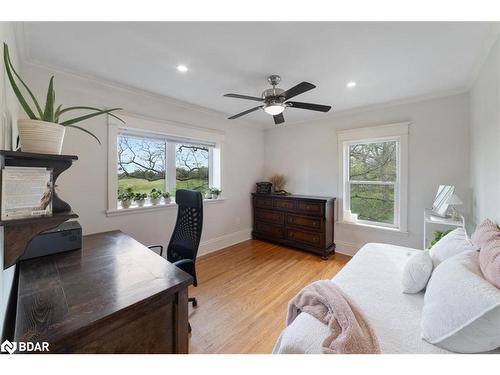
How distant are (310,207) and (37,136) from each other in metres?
3.18

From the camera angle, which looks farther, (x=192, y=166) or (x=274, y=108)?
(x=192, y=166)

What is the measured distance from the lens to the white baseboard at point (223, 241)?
3428 millimetres

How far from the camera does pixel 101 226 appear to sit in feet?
7.94

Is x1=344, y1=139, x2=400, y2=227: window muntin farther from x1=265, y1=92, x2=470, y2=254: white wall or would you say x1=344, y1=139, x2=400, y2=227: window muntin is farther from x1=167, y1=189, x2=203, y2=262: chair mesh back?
x1=167, y1=189, x2=203, y2=262: chair mesh back

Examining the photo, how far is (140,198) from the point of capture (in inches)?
108

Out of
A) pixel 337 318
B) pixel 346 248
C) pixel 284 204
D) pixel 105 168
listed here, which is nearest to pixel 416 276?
pixel 337 318

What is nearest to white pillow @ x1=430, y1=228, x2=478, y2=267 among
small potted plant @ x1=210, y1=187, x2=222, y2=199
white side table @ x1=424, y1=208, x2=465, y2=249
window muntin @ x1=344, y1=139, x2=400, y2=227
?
white side table @ x1=424, y1=208, x2=465, y2=249

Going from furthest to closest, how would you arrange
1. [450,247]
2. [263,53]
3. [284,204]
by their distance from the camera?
[284,204]
[263,53]
[450,247]

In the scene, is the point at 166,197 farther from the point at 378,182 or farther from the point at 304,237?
the point at 378,182

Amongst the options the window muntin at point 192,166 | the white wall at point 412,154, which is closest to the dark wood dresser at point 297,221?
the white wall at point 412,154

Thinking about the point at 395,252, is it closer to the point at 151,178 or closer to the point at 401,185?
the point at 401,185

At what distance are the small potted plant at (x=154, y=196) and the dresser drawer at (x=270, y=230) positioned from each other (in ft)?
6.38

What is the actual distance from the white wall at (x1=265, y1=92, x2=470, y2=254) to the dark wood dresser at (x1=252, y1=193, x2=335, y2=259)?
0.41 m

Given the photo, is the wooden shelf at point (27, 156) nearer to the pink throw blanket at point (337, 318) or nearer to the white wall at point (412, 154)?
the pink throw blanket at point (337, 318)
